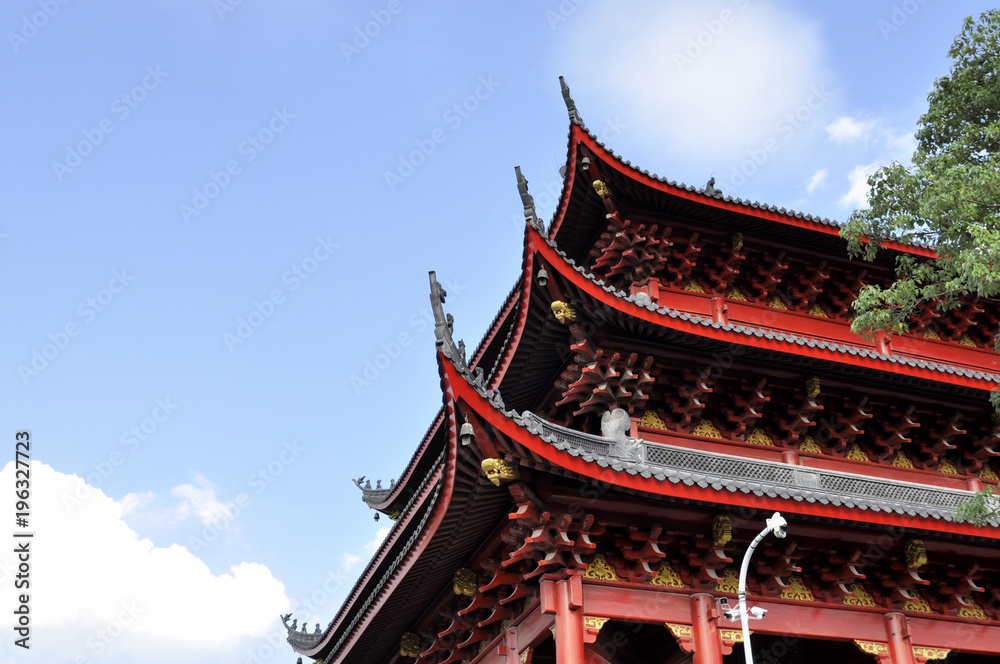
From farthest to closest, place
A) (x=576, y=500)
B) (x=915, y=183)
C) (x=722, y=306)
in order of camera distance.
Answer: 1. (x=722, y=306)
2. (x=915, y=183)
3. (x=576, y=500)

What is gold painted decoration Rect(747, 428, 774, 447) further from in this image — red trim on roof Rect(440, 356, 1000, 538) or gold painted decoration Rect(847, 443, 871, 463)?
red trim on roof Rect(440, 356, 1000, 538)

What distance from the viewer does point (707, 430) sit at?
1377 cm

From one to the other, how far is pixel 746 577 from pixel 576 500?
8.13 feet

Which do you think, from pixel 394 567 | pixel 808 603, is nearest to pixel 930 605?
pixel 808 603

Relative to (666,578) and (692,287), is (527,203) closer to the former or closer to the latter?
(692,287)

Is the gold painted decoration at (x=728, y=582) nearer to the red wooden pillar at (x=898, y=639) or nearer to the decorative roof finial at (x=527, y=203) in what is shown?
the red wooden pillar at (x=898, y=639)

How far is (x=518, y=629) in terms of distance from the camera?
11.7 m

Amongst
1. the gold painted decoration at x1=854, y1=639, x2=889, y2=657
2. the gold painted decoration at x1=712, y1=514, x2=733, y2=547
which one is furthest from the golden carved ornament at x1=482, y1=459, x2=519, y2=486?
the gold painted decoration at x1=854, y1=639, x2=889, y2=657

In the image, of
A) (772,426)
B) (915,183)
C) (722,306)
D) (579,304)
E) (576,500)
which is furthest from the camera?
(722,306)

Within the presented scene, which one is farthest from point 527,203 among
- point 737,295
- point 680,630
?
point 680,630

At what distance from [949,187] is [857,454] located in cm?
505

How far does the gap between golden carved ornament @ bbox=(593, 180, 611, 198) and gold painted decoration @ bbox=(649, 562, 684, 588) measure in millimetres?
6615

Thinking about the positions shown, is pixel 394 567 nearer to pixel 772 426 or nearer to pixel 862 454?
pixel 772 426

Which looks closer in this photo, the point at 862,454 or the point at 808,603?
the point at 808,603
